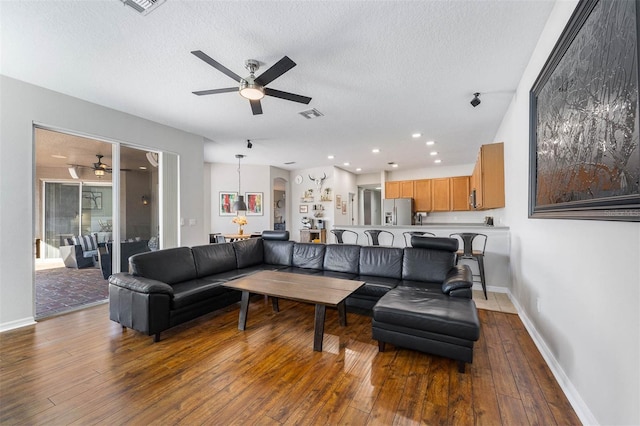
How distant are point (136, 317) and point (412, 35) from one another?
12.4ft

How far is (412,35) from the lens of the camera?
2.26 meters

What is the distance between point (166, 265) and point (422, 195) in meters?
7.18

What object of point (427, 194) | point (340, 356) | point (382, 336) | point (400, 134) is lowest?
point (340, 356)

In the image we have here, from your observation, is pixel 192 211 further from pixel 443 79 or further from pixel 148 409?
pixel 443 79

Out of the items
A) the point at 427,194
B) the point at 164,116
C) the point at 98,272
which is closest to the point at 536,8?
the point at 164,116

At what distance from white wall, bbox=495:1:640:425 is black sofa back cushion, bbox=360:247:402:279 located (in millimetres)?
1436

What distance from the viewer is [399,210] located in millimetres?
7875

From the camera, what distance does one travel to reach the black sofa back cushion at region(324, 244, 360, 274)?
12.4ft

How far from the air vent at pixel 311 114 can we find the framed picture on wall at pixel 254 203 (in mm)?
4324

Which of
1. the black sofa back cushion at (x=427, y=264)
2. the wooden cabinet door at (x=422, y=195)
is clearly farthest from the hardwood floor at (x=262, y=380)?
the wooden cabinet door at (x=422, y=195)

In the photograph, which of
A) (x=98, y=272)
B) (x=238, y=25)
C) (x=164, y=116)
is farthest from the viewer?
(x=98, y=272)

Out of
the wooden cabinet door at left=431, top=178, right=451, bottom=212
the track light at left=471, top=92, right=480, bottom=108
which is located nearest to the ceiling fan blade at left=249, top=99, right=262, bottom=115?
the track light at left=471, top=92, right=480, bottom=108

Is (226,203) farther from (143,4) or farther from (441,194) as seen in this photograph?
(441,194)

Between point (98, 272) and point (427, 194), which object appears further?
point (427, 194)
